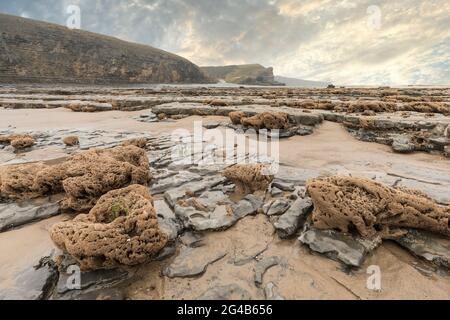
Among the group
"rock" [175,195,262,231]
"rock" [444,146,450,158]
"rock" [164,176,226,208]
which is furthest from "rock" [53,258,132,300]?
"rock" [444,146,450,158]

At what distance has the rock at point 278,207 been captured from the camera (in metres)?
3.64

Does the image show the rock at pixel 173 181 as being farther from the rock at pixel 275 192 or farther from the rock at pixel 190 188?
the rock at pixel 275 192

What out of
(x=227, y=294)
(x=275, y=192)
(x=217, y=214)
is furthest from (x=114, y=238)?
(x=275, y=192)

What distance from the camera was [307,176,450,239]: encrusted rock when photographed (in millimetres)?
2982

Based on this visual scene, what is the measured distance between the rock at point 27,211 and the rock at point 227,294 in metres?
2.90

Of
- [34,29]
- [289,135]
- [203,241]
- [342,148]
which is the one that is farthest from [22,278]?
[34,29]

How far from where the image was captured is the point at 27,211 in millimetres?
3941

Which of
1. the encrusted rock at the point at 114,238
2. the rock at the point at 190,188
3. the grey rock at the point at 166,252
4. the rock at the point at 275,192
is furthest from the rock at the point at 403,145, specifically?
the encrusted rock at the point at 114,238

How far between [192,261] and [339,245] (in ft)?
5.42

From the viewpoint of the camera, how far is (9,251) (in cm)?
310

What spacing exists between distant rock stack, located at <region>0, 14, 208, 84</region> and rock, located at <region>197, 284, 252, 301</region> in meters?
73.3

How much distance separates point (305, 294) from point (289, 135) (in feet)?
22.9

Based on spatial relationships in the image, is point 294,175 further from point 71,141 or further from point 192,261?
point 71,141

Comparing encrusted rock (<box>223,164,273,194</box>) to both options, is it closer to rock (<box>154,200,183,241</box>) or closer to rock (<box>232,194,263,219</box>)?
rock (<box>232,194,263,219</box>)
